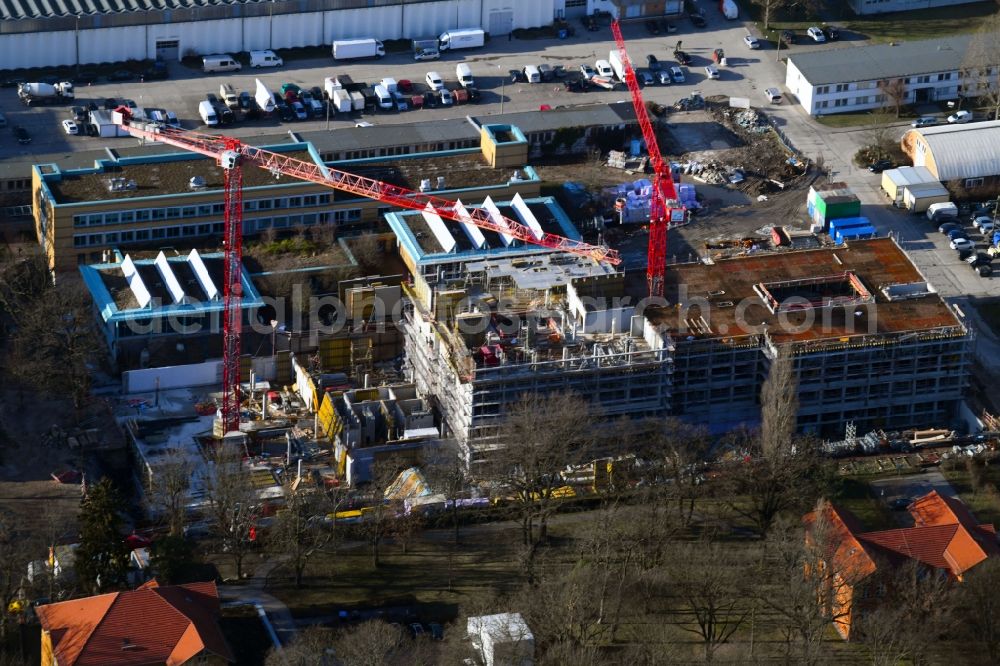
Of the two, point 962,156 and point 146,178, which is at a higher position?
point 962,156

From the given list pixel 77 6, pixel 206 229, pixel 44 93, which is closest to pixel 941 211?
pixel 206 229

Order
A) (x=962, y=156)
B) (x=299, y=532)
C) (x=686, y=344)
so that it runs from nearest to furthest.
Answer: (x=299, y=532), (x=686, y=344), (x=962, y=156)

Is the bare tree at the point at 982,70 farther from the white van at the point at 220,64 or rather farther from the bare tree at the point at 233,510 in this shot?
the bare tree at the point at 233,510

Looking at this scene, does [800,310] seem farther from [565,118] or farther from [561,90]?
[561,90]

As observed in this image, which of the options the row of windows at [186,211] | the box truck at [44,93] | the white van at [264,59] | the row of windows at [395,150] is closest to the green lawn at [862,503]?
the row of windows at [186,211]

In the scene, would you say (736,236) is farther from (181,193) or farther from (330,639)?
(330,639)

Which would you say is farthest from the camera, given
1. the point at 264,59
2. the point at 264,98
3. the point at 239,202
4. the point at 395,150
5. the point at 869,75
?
the point at 264,59
